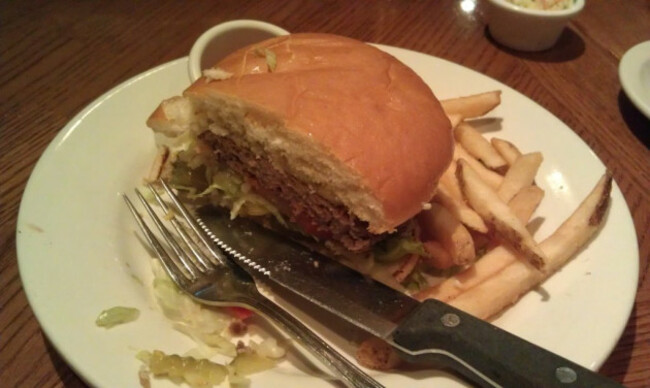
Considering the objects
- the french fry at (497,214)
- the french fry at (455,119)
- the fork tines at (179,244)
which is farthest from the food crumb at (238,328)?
the french fry at (455,119)

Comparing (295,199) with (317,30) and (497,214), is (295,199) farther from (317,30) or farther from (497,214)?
(317,30)

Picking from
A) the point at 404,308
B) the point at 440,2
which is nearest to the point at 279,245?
the point at 404,308

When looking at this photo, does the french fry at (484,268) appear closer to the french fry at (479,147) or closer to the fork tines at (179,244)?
the french fry at (479,147)

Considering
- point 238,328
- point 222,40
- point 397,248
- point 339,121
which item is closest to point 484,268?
point 397,248

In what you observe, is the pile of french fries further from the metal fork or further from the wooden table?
the wooden table

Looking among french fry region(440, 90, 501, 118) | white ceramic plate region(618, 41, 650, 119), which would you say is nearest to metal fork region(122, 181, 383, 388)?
french fry region(440, 90, 501, 118)

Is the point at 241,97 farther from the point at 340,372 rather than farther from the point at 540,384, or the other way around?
the point at 540,384
